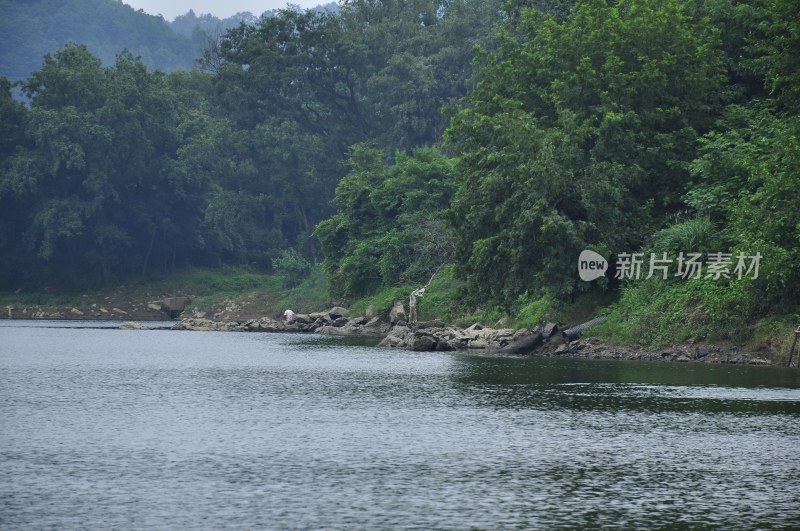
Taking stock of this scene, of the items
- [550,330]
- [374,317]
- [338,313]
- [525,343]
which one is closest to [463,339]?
[525,343]

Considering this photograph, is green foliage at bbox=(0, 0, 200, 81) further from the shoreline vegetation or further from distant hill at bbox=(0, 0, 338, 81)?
the shoreline vegetation

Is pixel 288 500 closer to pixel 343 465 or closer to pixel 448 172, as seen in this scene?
pixel 343 465

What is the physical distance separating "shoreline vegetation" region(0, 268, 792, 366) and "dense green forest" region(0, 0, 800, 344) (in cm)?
87

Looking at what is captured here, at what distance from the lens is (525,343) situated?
163 ft

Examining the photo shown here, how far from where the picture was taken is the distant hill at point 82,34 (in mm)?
173500

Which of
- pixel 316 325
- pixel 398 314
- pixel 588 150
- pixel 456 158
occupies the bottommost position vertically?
pixel 316 325

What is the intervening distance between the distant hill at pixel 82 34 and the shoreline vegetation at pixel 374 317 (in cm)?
8487

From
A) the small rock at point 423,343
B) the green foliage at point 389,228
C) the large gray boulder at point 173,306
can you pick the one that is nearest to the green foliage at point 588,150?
the small rock at point 423,343

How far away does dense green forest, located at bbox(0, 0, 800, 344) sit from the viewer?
154ft

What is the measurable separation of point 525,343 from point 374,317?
2233 centimetres

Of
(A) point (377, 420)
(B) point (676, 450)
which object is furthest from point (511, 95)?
(B) point (676, 450)

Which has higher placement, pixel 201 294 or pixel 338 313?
pixel 201 294

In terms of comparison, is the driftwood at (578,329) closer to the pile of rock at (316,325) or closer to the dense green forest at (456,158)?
the dense green forest at (456,158)

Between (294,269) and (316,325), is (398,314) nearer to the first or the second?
(316,325)
